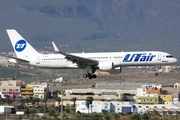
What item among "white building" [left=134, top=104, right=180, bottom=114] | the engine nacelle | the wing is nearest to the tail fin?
the wing

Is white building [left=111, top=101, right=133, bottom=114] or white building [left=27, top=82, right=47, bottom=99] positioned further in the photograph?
white building [left=27, top=82, right=47, bottom=99]

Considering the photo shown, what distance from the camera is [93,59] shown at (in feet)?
293

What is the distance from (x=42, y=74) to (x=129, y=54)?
62913 mm

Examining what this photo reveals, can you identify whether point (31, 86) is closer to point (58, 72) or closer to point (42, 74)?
point (42, 74)

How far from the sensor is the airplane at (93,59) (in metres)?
87.2

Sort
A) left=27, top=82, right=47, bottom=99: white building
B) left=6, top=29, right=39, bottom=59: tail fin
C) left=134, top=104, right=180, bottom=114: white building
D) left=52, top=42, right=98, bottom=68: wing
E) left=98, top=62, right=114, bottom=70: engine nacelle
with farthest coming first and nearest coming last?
left=27, top=82, right=47, bottom=99: white building < left=134, top=104, right=180, bottom=114: white building < left=6, top=29, right=39, bottom=59: tail fin < left=52, top=42, right=98, bottom=68: wing < left=98, top=62, right=114, bottom=70: engine nacelle

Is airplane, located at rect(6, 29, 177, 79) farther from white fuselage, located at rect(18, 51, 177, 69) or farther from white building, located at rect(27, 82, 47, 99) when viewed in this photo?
white building, located at rect(27, 82, 47, 99)

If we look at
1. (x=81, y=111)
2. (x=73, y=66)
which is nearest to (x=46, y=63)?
(x=73, y=66)

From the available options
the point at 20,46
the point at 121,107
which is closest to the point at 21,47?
the point at 20,46

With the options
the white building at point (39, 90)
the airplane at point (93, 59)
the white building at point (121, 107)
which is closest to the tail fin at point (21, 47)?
the airplane at point (93, 59)

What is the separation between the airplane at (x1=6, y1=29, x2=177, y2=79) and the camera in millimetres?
87250

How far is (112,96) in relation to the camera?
14288 centimetres

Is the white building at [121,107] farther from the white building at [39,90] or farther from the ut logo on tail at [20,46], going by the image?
the white building at [39,90]

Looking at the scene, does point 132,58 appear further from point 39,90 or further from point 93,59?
point 39,90
